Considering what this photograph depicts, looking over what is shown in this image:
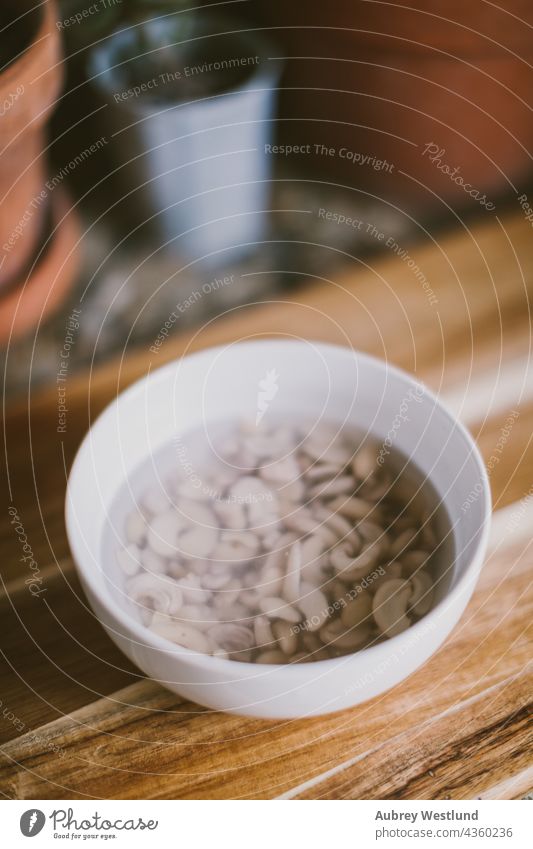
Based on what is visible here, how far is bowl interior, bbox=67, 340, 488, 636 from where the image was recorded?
0.88 ft

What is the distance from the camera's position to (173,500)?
314 millimetres
